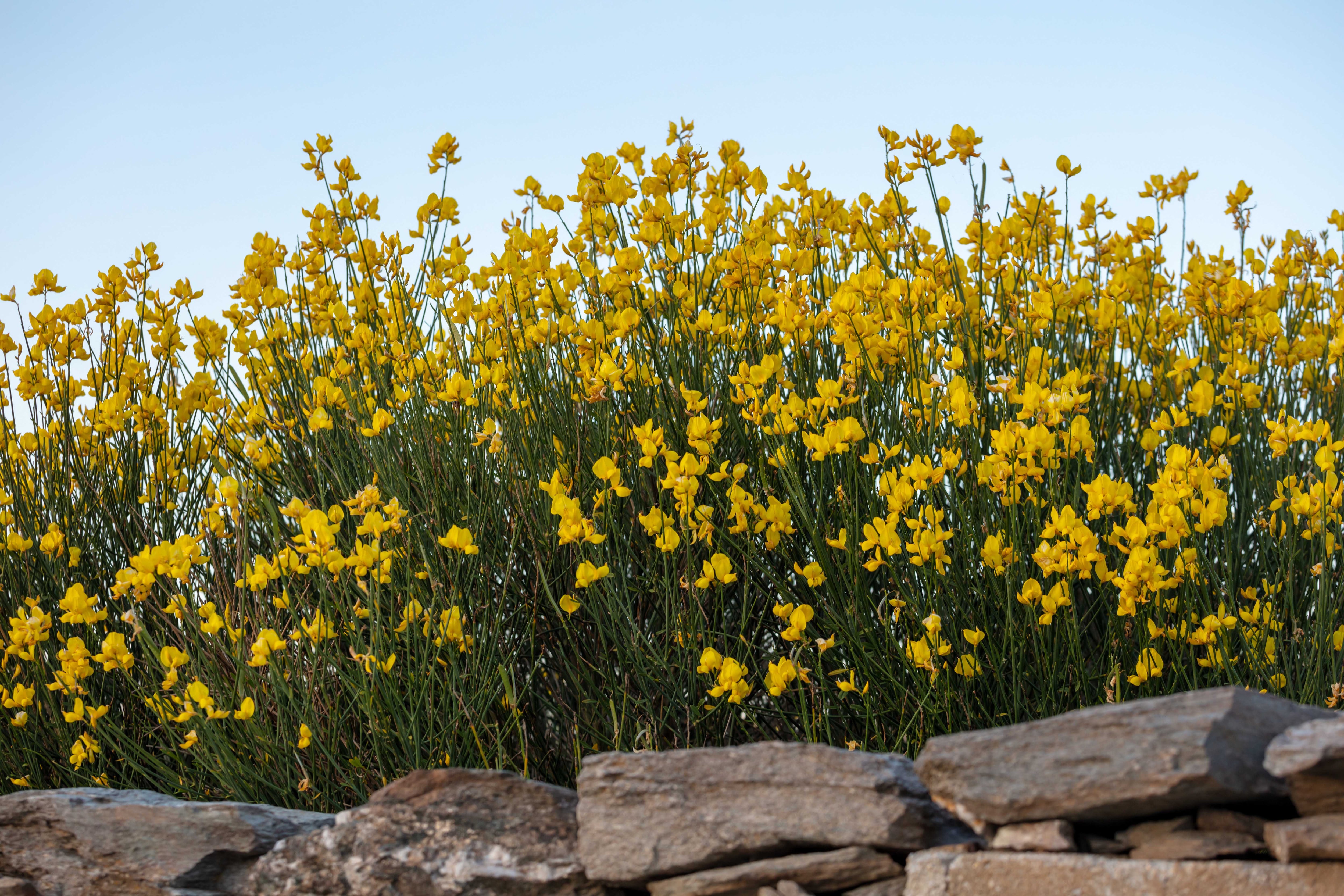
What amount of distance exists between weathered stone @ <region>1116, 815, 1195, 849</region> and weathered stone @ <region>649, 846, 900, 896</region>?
33 cm

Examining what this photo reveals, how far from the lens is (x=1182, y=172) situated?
3.06 m

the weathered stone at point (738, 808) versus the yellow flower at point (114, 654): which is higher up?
the yellow flower at point (114, 654)

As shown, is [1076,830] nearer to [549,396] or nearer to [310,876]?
[310,876]

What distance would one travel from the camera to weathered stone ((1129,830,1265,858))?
146 centimetres

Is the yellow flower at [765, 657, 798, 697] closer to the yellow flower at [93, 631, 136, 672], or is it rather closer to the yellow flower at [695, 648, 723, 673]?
the yellow flower at [695, 648, 723, 673]

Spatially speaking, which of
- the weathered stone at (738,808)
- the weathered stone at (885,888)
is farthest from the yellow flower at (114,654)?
the weathered stone at (885,888)

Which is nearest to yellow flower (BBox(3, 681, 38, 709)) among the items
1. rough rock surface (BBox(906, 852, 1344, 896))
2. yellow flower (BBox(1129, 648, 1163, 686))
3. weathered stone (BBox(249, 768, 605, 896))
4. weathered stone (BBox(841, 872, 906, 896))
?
weathered stone (BBox(249, 768, 605, 896))

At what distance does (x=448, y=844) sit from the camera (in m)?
1.89

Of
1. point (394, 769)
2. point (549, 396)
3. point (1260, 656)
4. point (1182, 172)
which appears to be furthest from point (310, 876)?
point (1182, 172)

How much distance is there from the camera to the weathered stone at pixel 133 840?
6.79 ft

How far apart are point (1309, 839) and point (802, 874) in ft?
2.24

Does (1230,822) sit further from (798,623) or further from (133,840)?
(133,840)

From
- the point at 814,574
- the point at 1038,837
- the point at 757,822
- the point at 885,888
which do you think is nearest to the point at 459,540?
the point at 814,574

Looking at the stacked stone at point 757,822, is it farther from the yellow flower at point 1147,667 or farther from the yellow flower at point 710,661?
the yellow flower at point 1147,667
